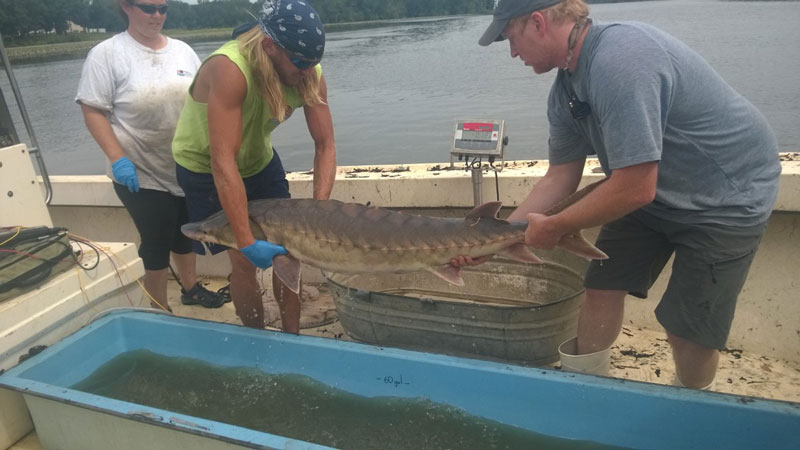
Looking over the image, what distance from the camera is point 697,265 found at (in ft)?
7.22

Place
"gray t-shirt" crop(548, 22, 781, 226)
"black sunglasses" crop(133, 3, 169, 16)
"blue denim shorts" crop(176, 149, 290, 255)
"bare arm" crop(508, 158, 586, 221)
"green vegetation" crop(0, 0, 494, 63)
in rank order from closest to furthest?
"gray t-shirt" crop(548, 22, 781, 226)
"bare arm" crop(508, 158, 586, 221)
"blue denim shorts" crop(176, 149, 290, 255)
"black sunglasses" crop(133, 3, 169, 16)
"green vegetation" crop(0, 0, 494, 63)

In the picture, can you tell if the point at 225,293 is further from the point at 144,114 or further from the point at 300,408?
the point at 300,408

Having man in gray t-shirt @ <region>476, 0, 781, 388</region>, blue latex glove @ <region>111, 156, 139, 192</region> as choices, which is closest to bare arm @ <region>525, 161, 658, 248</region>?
man in gray t-shirt @ <region>476, 0, 781, 388</region>


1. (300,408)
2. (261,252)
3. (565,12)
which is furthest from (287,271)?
(565,12)

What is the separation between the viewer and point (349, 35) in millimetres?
33219

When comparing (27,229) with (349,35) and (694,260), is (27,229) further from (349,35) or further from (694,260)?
(349,35)

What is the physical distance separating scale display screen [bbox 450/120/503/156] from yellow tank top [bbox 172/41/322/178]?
1040 millimetres

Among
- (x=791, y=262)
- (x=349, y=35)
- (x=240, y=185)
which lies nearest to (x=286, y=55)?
(x=240, y=185)

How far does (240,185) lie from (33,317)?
1.20m

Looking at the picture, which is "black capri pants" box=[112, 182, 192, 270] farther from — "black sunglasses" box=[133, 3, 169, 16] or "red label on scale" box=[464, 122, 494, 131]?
"red label on scale" box=[464, 122, 494, 131]

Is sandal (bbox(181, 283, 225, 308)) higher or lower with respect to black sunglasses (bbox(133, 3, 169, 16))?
lower

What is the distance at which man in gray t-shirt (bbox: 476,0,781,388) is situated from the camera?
1883 mm

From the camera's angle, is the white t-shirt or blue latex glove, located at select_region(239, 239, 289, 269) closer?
blue latex glove, located at select_region(239, 239, 289, 269)

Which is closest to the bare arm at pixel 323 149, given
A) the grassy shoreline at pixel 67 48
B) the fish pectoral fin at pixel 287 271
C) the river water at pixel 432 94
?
the fish pectoral fin at pixel 287 271
